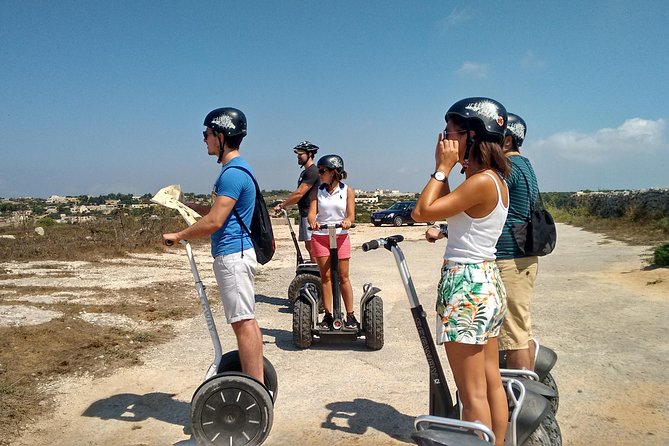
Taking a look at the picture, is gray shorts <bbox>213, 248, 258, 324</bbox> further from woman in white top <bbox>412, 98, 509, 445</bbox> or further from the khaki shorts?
the khaki shorts

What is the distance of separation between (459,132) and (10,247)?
13.1 m

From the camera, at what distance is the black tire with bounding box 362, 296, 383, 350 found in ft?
18.3

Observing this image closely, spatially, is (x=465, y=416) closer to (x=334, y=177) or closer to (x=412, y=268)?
(x=334, y=177)

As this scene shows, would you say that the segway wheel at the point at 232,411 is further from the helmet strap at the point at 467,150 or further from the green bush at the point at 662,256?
the green bush at the point at 662,256

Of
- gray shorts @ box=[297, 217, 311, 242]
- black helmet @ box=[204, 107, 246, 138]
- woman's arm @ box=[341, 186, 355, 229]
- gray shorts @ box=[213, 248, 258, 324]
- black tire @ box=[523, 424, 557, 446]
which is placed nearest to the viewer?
black tire @ box=[523, 424, 557, 446]

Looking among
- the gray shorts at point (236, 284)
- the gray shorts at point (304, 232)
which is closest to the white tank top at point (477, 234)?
the gray shorts at point (236, 284)

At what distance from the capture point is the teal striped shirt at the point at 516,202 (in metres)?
3.41

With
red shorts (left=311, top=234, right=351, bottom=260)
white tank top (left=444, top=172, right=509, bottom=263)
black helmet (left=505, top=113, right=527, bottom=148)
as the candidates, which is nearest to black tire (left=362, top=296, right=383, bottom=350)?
red shorts (left=311, top=234, right=351, bottom=260)

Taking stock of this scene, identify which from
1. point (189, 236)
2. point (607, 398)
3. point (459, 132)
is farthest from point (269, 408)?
point (607, 398)

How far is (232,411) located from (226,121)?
1.92 meters

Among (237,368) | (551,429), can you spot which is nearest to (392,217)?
(237,368)

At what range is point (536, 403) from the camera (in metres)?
2.74

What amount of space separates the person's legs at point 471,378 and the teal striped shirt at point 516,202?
3.41 feet

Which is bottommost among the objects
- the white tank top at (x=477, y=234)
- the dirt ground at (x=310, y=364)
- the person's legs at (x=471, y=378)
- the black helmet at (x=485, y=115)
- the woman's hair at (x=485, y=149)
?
the dirt ground at (x=310, y=364)
